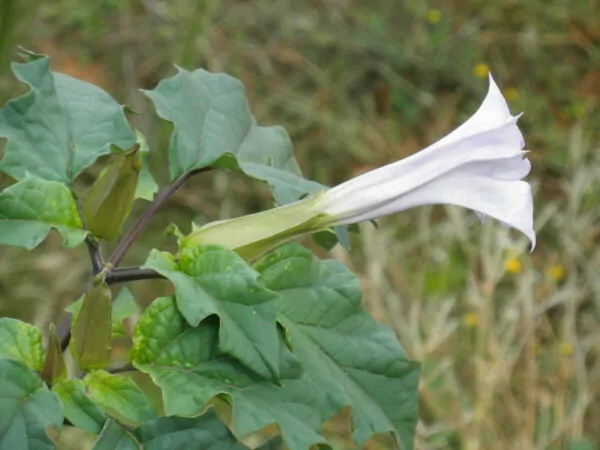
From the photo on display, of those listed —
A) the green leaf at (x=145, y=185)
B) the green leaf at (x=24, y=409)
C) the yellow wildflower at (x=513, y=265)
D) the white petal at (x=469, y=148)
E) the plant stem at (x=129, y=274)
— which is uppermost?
the white petal at (x=469, y=148)

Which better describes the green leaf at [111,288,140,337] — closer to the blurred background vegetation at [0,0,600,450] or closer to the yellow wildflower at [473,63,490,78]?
the blurred background vegetation at [0,0,600,450]

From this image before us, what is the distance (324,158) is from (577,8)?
0.96 meters

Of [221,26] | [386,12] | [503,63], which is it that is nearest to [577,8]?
[503,63]

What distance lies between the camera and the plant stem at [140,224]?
1.86 feet

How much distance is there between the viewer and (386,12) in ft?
9.41

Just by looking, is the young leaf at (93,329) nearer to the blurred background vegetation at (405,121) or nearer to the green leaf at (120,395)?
the green leaf at (120,395)

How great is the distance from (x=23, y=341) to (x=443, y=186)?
31cm

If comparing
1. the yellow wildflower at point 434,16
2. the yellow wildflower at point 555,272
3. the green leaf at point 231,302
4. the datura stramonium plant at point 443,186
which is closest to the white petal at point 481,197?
the datura stramonium plant at point 443,186

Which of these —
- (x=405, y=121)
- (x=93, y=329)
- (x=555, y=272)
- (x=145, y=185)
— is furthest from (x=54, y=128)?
(x=405, y=121)

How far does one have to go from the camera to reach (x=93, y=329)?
53cm

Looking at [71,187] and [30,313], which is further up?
[71,187]

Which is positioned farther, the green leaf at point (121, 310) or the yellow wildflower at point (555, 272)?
the yellow wildflower at point (555, 272)

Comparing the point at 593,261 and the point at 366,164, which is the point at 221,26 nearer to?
the point at 366,164

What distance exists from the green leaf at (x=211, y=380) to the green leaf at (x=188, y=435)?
2 cm
